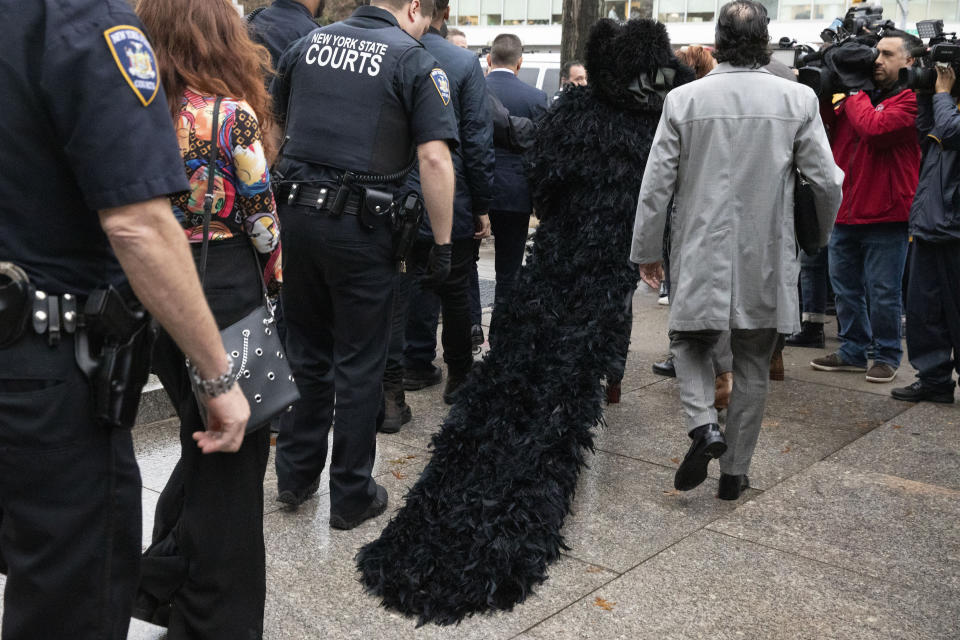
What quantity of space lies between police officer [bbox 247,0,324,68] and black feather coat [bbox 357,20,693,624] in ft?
4.34

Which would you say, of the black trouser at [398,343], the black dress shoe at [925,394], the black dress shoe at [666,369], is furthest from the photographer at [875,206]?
the black trouser at [398,343]

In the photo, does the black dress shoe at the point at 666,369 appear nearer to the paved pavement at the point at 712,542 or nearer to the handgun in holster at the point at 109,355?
the paved pavement at the point at 712,542

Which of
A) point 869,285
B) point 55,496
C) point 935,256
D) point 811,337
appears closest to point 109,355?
point 55,496

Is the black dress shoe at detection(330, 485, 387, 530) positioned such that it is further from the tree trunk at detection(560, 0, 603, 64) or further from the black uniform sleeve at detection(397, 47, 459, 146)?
the tree trunk at detection(560, 0, 603, 64)

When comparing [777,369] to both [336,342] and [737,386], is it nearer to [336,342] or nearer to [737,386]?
[737,386]

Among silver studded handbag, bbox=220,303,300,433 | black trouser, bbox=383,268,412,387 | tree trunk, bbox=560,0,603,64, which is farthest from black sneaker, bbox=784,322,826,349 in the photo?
silver studded handbag, bbox=220,303,300,433

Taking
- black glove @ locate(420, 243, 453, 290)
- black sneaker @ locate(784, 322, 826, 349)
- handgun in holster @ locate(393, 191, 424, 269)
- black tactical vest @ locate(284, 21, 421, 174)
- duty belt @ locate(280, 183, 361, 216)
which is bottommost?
black sneaker @ locate(784, 322, 826, 349)

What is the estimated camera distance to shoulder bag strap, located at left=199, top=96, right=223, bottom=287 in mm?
2676

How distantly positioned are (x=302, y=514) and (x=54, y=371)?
2.38 meters

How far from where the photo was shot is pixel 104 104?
5.94 ft

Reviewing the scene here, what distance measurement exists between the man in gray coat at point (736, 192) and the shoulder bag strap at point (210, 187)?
2098 millimetres

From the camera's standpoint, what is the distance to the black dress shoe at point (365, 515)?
405 cm

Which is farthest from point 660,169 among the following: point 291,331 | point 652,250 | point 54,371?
point 54,371

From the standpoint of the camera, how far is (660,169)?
435 cm
